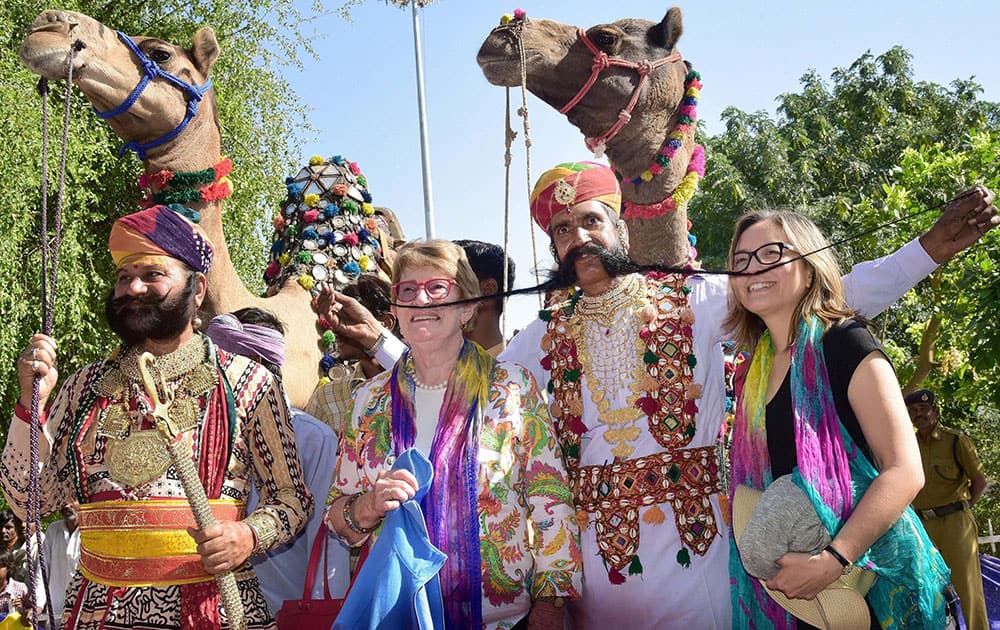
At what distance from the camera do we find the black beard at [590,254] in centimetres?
333

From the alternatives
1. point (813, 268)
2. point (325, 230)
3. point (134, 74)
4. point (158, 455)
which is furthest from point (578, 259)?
point (325, 230)

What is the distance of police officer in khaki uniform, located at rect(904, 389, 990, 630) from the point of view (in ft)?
24.7

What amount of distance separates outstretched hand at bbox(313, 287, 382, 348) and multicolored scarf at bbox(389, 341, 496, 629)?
100 cm

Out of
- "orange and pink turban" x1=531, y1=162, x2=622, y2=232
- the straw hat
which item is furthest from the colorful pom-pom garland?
the straw hat

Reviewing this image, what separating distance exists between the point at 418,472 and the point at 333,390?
2.38 meters

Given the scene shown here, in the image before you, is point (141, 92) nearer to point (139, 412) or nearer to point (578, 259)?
point (139, 412)

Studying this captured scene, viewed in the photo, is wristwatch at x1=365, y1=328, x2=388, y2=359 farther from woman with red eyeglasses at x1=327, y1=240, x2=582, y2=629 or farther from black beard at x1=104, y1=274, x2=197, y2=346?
black beard at x1=104, y1=274, x2=197, y2=346

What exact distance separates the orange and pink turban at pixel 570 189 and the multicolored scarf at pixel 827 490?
0.96m

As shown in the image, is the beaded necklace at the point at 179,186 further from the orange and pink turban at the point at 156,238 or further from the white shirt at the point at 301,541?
the orange and pink turban at the point at 156,238

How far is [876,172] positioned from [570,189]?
22.1 meters

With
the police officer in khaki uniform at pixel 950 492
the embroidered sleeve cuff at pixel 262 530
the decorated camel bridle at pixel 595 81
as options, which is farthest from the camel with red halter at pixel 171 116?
the police officer in khaki uniform at pixel 950 492

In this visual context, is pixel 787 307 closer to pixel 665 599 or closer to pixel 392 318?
pixel 665 599

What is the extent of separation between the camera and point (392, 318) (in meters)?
5.57

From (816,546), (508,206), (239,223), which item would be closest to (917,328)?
(239,223)
